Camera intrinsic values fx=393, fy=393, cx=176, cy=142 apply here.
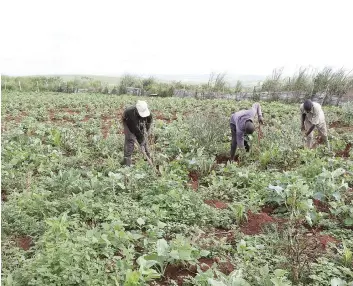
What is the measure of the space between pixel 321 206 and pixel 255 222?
41.0 inches

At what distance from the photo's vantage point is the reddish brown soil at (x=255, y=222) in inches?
170

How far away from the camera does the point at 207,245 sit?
3783mm

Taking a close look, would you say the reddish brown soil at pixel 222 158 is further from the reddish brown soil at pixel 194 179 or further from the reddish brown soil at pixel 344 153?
the reddish brown soil at pixel 344 153

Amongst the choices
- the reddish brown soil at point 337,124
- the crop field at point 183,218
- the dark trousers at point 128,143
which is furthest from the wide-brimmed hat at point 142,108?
the reddish brown soil at point 337,124

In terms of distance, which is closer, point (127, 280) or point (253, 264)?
point (127, 280)

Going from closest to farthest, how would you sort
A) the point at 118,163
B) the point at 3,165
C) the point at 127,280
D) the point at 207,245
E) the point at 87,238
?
the point at 127,280 < the point at 87,238 < the point at 207,245 < the point at 3,165 < the point at 118,163

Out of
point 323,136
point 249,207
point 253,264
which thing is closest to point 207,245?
point 253,264

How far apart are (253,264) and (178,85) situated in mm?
18057

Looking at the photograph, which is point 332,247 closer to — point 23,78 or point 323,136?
point 323,136

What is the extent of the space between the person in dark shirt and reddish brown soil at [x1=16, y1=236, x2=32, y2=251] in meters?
2.43

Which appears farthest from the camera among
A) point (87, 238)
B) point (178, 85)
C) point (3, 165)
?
point (178, 85)

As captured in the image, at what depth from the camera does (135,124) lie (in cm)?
616

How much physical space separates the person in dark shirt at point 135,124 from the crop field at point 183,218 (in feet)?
1.50

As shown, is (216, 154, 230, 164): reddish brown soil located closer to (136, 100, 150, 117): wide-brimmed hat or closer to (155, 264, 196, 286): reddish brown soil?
(136, 100, 150, 117): wide-brimmed hat
